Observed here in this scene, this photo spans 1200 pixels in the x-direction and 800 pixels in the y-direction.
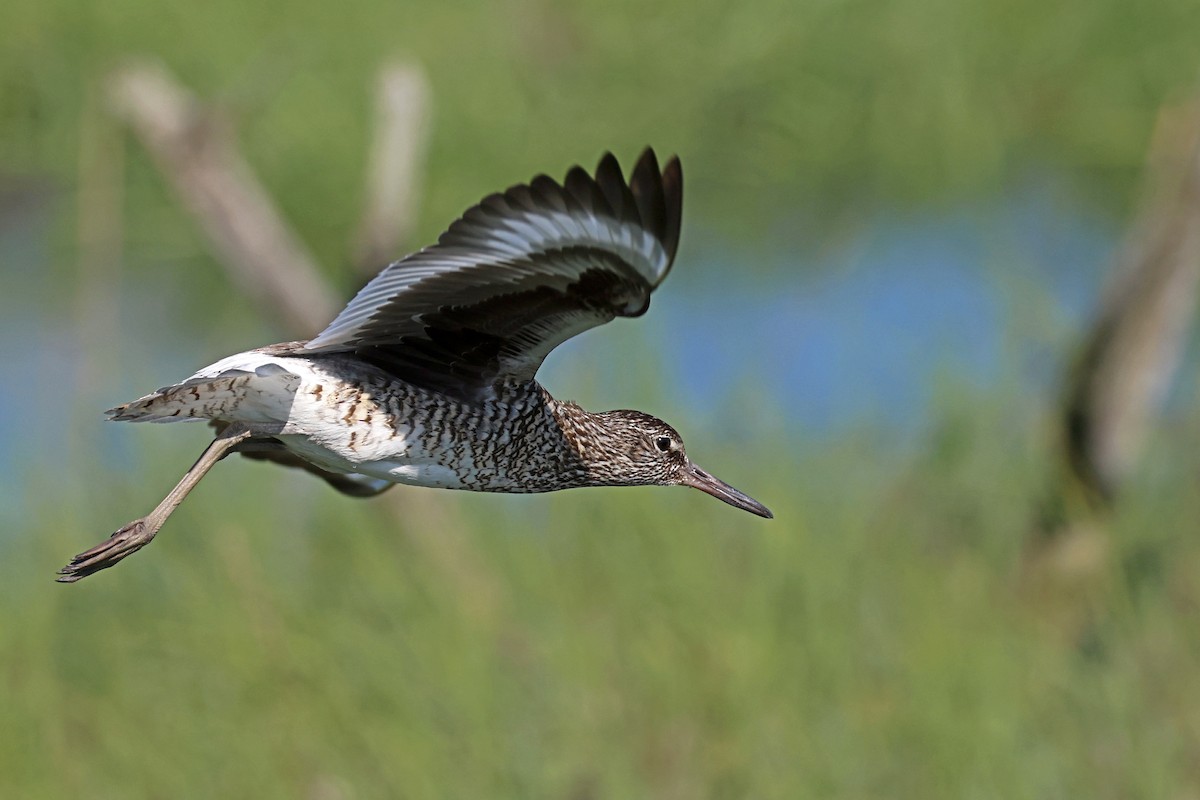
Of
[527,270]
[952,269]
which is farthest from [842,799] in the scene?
[952,269]

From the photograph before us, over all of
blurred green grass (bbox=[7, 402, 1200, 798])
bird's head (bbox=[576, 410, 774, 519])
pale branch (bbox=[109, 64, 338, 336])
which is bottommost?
blurred green grass (bbox=[7, 402, 1200, 798])

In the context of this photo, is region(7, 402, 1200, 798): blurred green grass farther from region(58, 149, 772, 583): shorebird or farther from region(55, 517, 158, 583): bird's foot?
region(55, 517, 158, 583): bird's foot

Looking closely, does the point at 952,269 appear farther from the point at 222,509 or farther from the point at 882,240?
the point at 222,509

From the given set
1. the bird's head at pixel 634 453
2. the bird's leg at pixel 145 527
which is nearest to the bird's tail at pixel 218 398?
the bird's leg at pixel 145 527

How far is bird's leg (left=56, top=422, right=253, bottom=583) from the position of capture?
4.91 meters

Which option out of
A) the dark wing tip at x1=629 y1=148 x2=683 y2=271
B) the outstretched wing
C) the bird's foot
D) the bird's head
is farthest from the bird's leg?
the dark wing tip at x1=629 y1=148 x2=683 y2=271

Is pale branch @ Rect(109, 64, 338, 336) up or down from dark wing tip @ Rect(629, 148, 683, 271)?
up

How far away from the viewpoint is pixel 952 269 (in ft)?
46.1

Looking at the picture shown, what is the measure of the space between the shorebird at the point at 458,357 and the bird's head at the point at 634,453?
0.19 meters

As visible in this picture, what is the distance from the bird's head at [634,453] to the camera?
5715mm

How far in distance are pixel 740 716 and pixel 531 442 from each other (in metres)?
2.91

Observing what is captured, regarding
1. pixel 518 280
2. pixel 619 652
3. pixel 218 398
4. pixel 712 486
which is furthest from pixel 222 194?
pixel 518 280

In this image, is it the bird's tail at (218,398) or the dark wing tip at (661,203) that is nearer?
the dark wing tip at (661,203)

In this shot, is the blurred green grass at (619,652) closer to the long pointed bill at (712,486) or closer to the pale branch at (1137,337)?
the pale branch at (1137,337)
